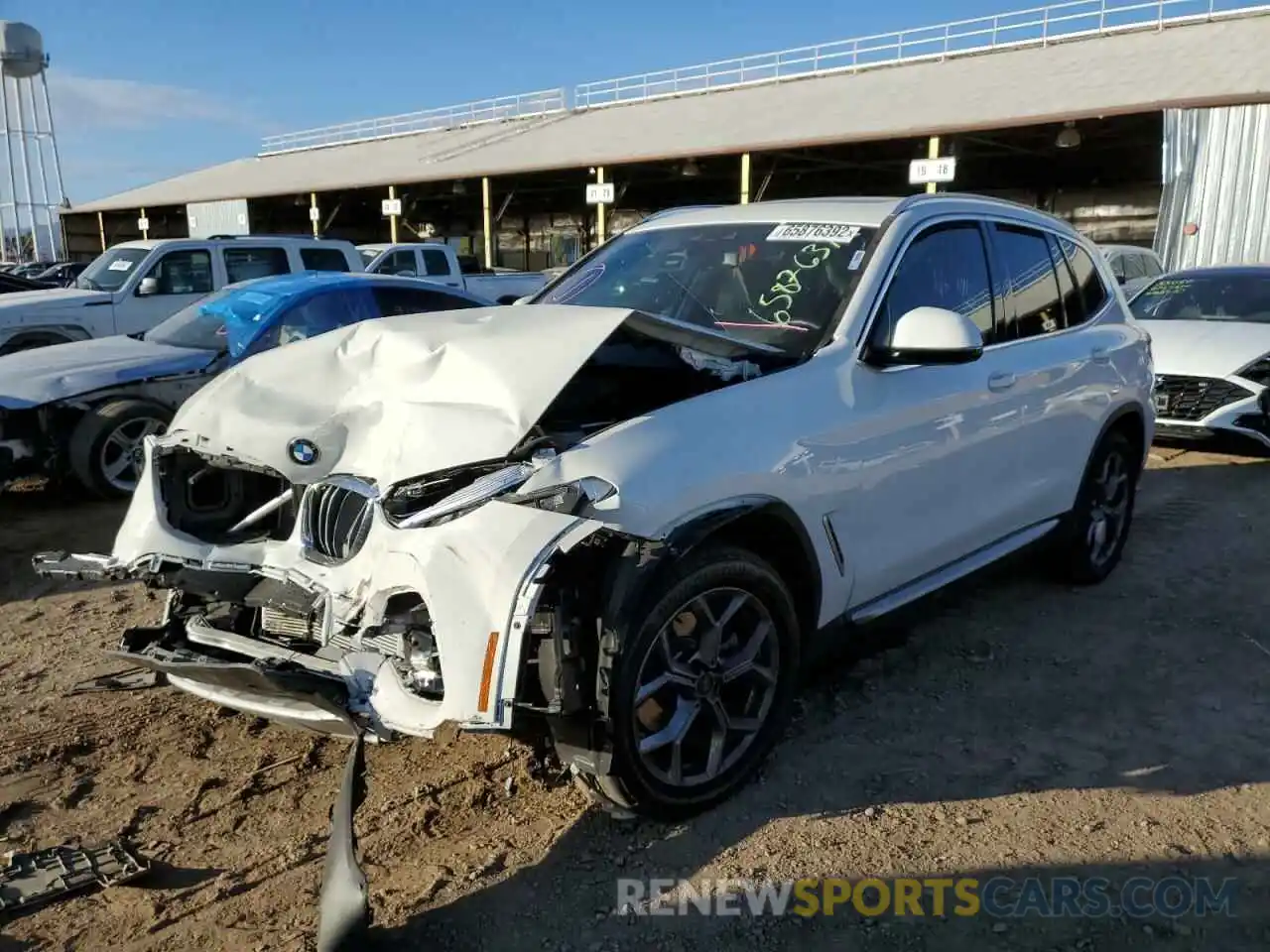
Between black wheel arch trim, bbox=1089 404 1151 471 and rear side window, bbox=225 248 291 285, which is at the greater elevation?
rear side window, bbox=225 248 291 285

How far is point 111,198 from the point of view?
44312 mm

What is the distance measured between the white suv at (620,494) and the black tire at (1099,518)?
83cm

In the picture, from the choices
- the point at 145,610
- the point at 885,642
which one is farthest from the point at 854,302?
the point at 145,610

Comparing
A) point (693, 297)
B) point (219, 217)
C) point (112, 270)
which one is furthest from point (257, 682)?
point (219, 217)

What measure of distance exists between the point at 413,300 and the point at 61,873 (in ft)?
19.6

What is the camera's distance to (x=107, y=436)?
6617 millimetres

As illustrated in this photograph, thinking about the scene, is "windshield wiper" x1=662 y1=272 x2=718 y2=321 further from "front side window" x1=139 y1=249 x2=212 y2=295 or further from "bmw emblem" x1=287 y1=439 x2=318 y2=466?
"front side window" x1=139 y1=249 x2=212 y2=295

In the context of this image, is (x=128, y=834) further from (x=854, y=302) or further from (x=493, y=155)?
(x=493, y=155)

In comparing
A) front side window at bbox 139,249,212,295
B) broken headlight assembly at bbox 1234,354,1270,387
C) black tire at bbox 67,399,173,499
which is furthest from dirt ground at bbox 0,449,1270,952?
front side window at bbox 139,249,212,295

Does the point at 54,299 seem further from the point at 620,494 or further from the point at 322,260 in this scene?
the point at 620,494

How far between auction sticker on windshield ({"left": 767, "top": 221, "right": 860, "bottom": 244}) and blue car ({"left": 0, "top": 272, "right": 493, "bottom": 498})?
3769 mm

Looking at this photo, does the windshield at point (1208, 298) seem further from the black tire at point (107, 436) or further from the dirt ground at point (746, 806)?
the black tire at point (107, 436)

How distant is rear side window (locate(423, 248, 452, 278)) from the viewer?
600 inches

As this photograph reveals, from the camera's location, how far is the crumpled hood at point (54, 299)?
9.73 metres
